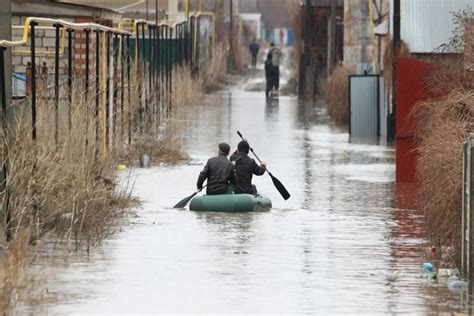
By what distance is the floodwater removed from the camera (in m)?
12.9

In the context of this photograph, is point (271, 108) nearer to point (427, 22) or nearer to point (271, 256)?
point (427, 22)

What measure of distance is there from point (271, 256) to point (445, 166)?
202 cm

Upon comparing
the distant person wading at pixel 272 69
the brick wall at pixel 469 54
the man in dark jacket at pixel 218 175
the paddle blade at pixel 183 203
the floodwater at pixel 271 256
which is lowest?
the floodwater at pixel 271 256

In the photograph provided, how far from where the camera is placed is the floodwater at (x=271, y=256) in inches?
509

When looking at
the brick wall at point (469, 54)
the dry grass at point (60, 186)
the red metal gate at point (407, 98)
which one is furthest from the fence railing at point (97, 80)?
the brick wall at point (469, 54)

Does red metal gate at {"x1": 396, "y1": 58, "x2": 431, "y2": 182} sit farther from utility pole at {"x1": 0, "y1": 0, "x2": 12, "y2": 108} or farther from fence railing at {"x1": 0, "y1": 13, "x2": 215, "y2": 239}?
utility pole at {"x1": 0, "y1": 0, "x2": 12, "y2": 108}

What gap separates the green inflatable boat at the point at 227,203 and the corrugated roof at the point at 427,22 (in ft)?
35.9

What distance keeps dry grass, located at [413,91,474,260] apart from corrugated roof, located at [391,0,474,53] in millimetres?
11386

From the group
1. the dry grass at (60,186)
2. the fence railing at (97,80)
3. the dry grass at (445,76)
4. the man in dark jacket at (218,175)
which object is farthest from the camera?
the dry grass at (445,76)

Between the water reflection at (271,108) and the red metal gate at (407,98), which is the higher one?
the red metal gate at (407,98)

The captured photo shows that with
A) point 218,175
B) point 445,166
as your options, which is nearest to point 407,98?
point 218,175

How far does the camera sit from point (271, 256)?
1584 cm

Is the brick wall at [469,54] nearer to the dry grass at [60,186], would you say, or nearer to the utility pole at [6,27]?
the dry grass at [60,186]

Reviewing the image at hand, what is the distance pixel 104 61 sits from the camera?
2338 cm
